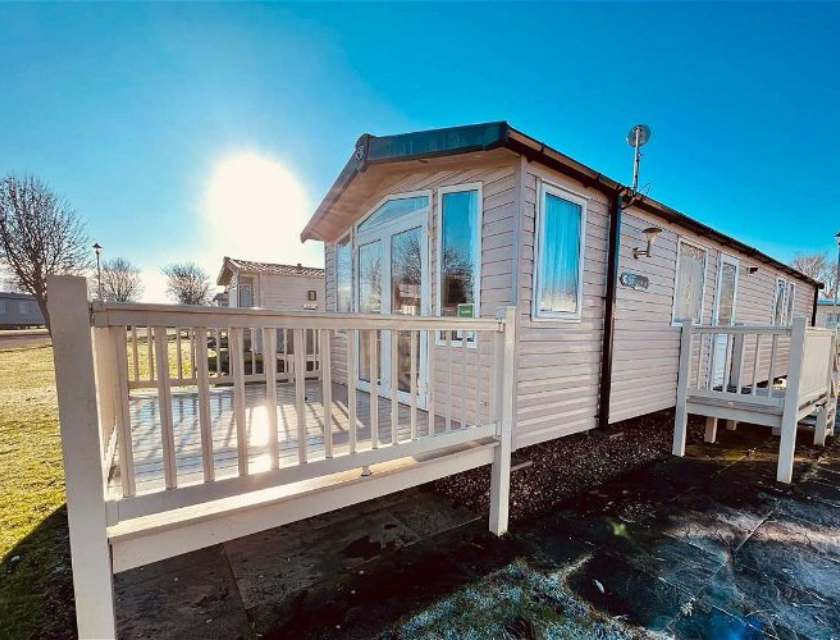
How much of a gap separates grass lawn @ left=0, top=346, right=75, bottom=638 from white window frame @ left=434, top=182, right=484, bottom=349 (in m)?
3.31

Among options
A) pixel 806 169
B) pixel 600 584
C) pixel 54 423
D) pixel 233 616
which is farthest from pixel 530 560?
pixel 806 169

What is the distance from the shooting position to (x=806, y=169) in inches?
495

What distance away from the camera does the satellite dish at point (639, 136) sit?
4.98 meters

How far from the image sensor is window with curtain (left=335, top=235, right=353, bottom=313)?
20.0 ft

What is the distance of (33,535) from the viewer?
98.8 inches

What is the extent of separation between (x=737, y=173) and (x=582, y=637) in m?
15.4

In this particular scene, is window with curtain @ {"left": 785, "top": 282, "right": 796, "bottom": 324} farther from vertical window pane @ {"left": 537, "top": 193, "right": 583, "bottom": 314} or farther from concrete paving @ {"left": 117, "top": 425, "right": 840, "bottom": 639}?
vertical window pane @ {"left": 537, "top": 193, "right": 583, "bottom": 314}

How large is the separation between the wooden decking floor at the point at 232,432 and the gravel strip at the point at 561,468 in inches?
24.7

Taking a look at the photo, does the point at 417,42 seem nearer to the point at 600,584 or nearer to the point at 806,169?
the point at 600,584

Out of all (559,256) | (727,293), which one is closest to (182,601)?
(559,256)

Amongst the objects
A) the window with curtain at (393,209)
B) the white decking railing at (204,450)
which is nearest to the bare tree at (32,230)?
the window with curtain at (393,209)

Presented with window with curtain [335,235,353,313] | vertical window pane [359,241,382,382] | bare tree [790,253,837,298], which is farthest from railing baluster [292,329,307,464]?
bare tree [790,253,837,298]

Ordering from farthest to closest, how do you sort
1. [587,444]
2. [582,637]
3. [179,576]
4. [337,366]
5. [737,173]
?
[737,173] → [337,366] → [587,444] → [179,576] → [582,637]

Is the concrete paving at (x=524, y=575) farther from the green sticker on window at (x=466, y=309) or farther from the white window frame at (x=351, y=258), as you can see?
the white window frame at (x=351, y=258)
